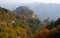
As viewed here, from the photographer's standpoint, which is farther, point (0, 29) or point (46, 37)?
point (0, 29)

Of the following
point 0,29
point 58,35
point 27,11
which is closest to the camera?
point 58,35

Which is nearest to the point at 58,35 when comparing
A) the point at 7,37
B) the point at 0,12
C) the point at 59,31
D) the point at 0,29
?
the point at 59,31

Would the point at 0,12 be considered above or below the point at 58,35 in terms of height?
below

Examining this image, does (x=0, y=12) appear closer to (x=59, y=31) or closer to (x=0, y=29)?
(x=0, y=29)

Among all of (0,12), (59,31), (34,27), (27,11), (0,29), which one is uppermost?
(59,31)

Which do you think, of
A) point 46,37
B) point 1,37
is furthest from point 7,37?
point 46,37

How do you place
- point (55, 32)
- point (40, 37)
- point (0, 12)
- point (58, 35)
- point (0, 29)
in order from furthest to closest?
1. point (0, 12)
2. point (0, 29)
3. point (40, 37)
4. point (55, 32)
5. point (58, 35)

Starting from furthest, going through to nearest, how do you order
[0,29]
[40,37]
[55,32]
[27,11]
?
1. [27,11]
2. [0,29]
3. [40,37]
4. [55,32]

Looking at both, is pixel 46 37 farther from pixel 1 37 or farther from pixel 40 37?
pixel 1 37

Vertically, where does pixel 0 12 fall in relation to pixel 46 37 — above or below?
below
